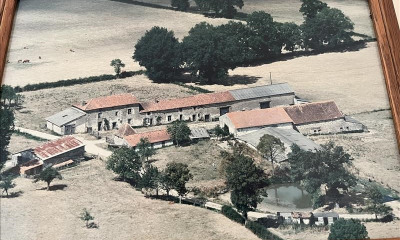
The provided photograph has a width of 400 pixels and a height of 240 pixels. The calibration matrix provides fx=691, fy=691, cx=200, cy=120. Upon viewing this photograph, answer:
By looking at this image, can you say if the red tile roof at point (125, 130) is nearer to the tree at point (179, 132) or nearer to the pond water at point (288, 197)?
the tree at point (179, 132)

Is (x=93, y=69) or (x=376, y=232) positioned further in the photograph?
(x=93, y=69)

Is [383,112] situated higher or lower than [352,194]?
higher

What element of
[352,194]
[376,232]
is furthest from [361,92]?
[376,232]

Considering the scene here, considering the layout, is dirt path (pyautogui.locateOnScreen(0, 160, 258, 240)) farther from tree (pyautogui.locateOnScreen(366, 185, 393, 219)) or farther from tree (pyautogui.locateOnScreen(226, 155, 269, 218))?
tree (pyautogui.locateOnScreen(366, 185, 393, 219))

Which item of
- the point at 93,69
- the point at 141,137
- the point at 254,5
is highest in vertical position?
the point at 254,5

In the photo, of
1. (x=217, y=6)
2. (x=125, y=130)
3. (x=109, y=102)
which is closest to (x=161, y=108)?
(x=109, y=102)

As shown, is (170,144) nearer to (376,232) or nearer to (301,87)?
(301,87)
